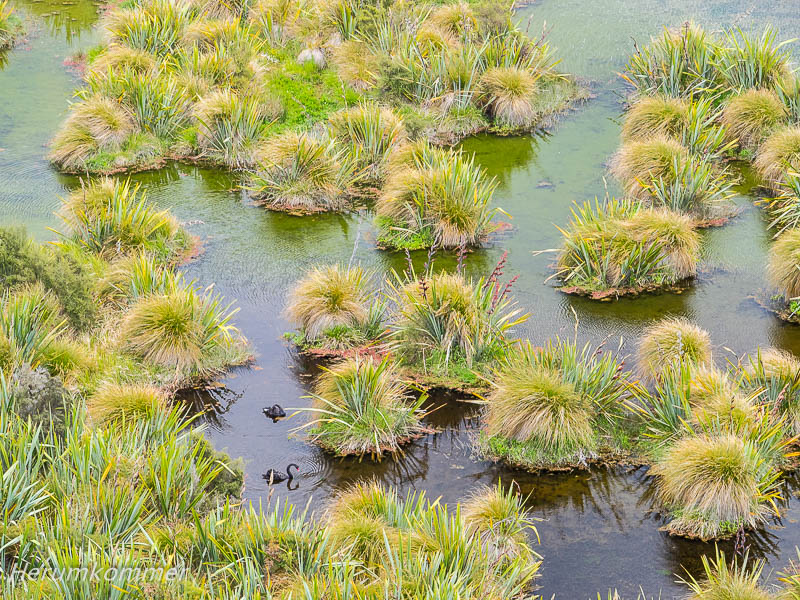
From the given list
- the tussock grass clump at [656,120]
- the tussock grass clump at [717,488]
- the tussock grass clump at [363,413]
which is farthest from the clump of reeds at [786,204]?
the tussock grass clump at [363,413]

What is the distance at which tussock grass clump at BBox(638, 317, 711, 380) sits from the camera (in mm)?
9297

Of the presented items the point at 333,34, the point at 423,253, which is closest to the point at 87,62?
the point at 333,34

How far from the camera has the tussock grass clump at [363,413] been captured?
880 centimetres

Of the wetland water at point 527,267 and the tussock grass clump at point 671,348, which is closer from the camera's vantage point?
the wetland water at point 527,267

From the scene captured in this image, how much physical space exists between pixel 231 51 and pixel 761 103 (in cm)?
822

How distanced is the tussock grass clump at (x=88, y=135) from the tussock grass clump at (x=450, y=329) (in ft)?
20.7

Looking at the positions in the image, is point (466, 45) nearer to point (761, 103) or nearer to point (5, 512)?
point (761, 103)

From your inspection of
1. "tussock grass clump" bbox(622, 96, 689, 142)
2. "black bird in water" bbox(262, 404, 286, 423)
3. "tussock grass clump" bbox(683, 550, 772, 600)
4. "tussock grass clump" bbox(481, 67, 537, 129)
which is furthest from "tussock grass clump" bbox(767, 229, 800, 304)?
"black bird in water" bbox(262, 404, 286, 423)

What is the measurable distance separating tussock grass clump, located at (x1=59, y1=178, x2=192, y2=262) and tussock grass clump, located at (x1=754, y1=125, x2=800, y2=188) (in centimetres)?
766

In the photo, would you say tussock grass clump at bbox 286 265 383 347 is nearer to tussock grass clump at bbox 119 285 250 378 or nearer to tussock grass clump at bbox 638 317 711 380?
tussock grass clump at bbox 119 285 250 378

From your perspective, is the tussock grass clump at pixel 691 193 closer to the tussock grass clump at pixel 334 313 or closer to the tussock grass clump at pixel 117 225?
the tussock grass clump at pixel 334 313

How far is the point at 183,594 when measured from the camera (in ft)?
20.5

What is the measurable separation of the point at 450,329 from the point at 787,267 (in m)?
3.88

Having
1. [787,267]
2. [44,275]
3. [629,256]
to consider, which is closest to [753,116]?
[787,267]
